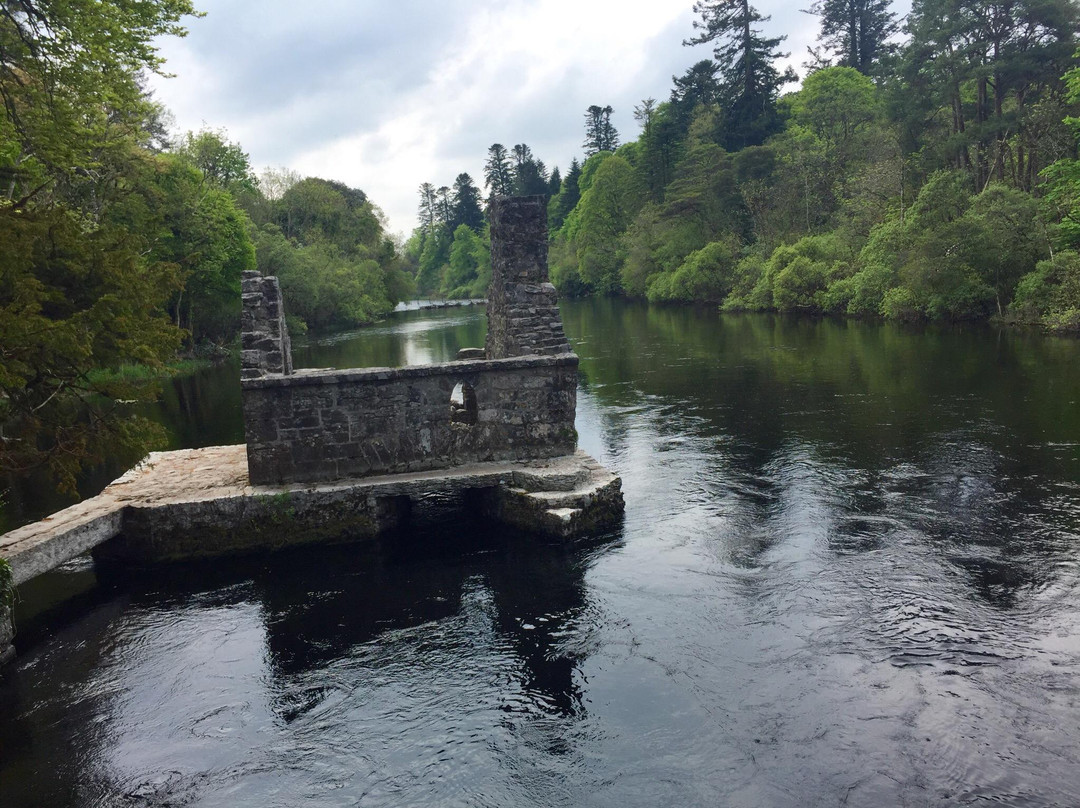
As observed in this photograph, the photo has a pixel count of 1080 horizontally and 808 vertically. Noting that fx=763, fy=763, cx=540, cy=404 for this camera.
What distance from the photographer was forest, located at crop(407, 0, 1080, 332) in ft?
95.7

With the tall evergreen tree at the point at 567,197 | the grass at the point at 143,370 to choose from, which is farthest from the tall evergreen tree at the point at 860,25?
the grass at the point at 143,370

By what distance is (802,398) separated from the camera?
19.1 meters

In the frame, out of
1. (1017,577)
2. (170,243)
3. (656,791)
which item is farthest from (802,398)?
(170,243)

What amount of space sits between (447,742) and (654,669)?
2146 millimetres

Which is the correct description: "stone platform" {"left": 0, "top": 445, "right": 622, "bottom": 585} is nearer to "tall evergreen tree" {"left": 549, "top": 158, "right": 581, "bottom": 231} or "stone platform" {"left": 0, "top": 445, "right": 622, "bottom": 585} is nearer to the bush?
the bush

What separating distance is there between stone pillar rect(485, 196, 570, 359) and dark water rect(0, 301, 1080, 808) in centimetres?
294

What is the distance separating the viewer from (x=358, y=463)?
11.2 meters

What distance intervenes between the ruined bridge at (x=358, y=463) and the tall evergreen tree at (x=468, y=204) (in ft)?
322

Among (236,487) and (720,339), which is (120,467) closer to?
(236,487)

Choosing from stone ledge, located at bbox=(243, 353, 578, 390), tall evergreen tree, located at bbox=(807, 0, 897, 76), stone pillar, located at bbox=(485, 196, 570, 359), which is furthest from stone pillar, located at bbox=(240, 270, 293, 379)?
tall evergreen tree, located at bbox=(807, 0, 897, 76)

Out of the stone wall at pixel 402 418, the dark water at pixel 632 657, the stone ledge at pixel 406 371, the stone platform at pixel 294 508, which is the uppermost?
the stone ledge at pixel 406 371

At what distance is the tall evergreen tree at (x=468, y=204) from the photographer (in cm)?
10681

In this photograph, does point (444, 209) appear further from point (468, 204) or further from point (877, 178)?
point (877, 178)

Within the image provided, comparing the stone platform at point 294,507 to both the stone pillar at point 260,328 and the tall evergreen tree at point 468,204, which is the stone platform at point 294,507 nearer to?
the stone pillar at point 260,328
